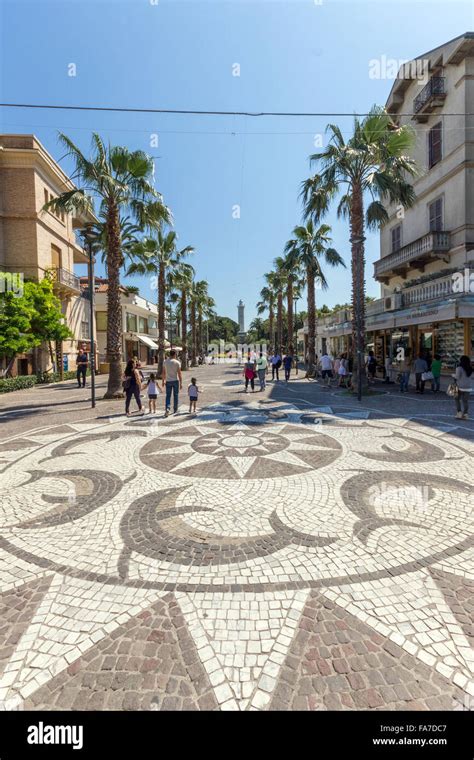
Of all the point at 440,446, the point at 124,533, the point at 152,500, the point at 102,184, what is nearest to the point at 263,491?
the point at 152,500

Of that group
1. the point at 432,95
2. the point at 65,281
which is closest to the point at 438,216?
the point at 432,95

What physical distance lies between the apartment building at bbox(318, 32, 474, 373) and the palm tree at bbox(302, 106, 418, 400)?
2.01m

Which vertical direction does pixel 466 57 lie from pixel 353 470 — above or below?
above

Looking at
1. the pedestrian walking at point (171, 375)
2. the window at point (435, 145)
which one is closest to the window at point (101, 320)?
the pedestrian walking at point (171, 375)

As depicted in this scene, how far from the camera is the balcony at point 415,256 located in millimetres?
18281

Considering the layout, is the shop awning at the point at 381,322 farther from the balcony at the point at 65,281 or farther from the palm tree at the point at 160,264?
the balcony at the point at 65,281

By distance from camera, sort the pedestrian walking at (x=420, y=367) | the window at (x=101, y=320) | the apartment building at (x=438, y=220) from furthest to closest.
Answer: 1. the window at (x=101, y=320)
2. the apartment building at (x=438, y=220)
3. the pedestrian walking at (x=420, y=367)

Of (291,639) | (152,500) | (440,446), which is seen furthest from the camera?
(440,446)

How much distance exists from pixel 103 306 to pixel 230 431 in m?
34.8

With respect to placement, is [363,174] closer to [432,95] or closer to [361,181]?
[361,181]

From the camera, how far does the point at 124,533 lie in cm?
389

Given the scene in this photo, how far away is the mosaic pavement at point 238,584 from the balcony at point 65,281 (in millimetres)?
21626

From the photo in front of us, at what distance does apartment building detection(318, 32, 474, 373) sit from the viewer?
15.2 m
